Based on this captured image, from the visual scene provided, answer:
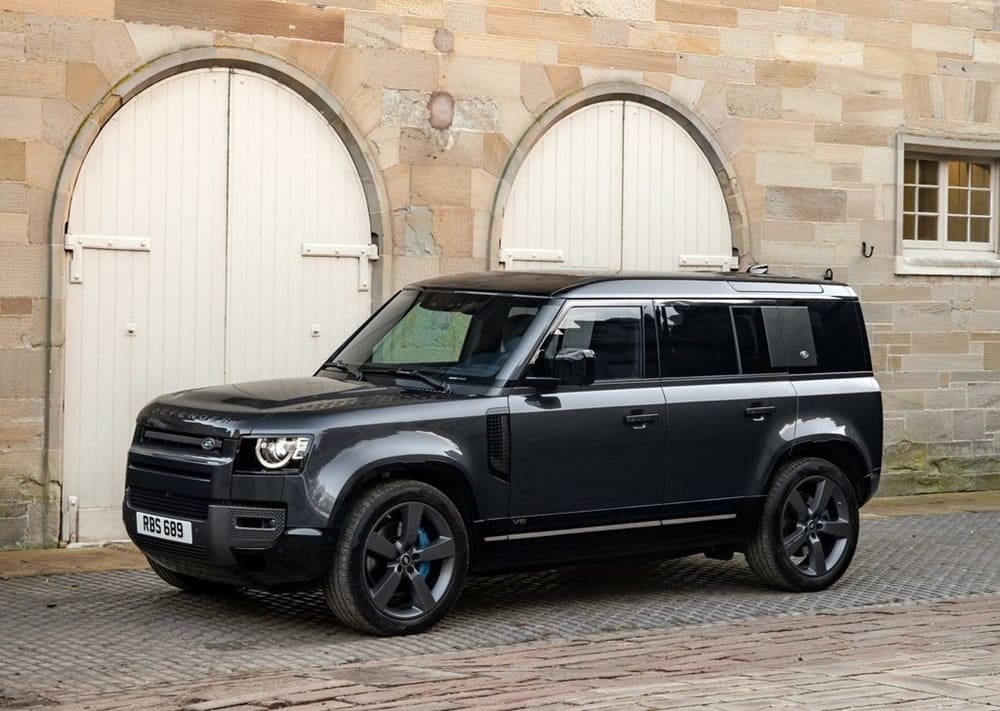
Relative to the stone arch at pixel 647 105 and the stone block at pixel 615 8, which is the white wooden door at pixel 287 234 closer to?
the stone arch at pixel 647 105

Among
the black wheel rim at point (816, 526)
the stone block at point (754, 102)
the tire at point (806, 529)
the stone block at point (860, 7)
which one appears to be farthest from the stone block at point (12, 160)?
the stone block at point (860, 7)

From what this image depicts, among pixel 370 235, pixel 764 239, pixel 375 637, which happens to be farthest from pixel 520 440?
pixel 764 239

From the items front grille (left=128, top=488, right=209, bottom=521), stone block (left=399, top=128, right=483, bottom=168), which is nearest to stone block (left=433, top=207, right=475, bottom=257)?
stone block (left=399, top=128, right=483, bottom=168)

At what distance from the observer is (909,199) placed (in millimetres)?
16344

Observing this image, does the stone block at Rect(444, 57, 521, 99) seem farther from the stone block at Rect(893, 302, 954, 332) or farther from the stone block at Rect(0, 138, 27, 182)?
the stone block at Rect(893, 302, 954, 332)

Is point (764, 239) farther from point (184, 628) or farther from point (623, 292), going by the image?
point (184, 628)

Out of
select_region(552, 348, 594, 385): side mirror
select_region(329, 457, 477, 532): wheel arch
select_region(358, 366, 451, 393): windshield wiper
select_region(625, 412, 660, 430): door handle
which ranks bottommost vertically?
select_region(329, 457, 477, 532): wheel arch

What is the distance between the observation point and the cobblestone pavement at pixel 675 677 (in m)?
7.01

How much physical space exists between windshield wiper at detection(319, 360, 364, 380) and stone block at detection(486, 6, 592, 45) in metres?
4.57

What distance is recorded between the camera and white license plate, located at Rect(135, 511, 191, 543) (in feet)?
28.1

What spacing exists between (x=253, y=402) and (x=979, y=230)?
10.1 metres

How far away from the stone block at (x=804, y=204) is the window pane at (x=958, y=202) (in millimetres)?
1640

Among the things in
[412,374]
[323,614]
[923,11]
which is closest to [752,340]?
[412,374]

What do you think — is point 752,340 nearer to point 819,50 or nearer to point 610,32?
point 610,32
